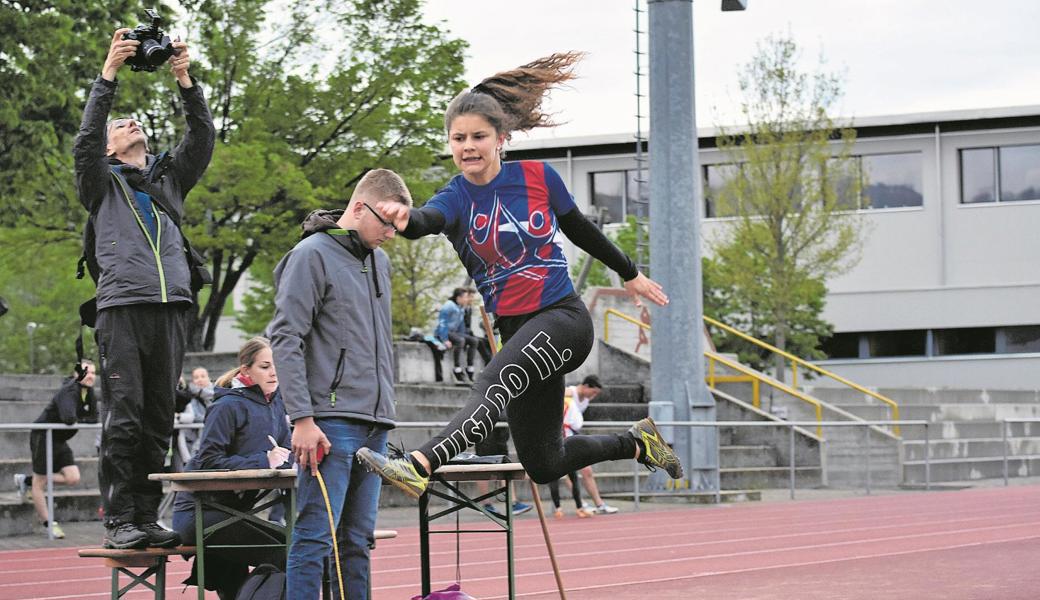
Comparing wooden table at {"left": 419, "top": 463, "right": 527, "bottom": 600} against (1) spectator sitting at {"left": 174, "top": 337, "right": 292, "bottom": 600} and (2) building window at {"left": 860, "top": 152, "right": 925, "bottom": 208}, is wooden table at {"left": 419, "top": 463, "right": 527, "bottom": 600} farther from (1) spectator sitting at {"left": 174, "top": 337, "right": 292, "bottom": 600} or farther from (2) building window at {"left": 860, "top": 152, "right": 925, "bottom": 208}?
(2) building window at {"left": 860, "top": 152, "right": 925, "bottom": 208}

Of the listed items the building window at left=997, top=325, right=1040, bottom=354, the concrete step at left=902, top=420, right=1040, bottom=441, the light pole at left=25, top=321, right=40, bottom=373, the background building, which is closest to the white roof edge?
the background building

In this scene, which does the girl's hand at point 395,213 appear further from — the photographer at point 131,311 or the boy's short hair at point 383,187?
the photographer at point 131,311

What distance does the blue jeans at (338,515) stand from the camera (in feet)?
20.5

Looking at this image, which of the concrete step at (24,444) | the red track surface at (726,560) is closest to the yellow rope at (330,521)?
the red track surface at (726,560)

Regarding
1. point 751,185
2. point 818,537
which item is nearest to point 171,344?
point 818,537

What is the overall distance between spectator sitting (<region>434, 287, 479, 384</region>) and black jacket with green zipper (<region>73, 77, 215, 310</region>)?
18.8m

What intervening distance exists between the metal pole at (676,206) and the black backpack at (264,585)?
47.4ft

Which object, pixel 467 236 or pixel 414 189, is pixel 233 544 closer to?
pixel 467 236

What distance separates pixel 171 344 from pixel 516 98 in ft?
6.71

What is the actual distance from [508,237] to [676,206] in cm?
1501

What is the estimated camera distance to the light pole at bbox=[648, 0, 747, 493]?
2128 cm

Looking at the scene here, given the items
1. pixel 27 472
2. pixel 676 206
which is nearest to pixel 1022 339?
pixel 676 206

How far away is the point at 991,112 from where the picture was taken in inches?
1922

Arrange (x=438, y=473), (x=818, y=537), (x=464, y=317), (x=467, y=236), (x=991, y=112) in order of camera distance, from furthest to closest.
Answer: (x=991, y=112), (x=464, y=317), (x=818, y=537), (x=438, y=473), (x=467, y=236)
